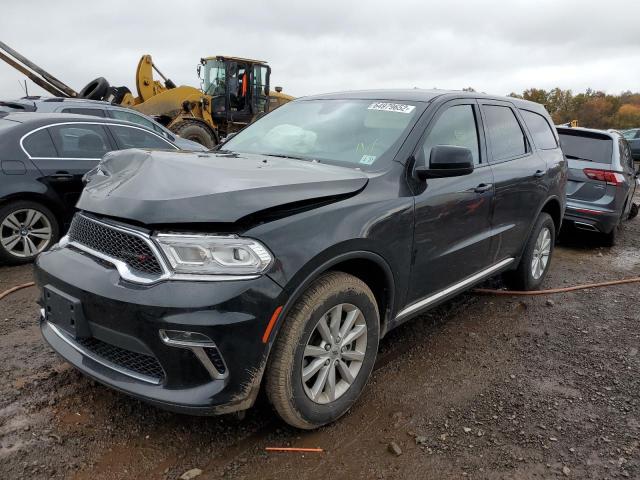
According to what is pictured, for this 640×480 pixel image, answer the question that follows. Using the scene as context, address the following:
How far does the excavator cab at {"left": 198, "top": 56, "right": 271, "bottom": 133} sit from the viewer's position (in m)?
14.8

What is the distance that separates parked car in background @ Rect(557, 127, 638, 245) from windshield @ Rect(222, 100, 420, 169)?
178 inches

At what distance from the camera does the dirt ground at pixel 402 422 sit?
2.41m

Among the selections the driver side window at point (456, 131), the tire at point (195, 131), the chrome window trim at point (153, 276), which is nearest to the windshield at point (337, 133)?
the driver side window at point (456, 131)

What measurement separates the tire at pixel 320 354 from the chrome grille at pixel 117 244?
26.2 inches

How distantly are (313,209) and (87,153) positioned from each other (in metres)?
4.21

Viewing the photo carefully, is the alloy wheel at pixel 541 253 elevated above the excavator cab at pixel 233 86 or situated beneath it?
situated beneath

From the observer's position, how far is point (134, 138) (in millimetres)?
6223

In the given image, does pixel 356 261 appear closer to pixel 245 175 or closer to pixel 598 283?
pixel 245 175

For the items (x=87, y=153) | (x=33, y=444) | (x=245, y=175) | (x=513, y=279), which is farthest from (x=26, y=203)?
(x=513, y=279)

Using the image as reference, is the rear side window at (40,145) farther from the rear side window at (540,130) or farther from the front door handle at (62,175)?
the rear side window at (540,130)

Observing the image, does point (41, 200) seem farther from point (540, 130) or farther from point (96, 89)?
point (96, 89)

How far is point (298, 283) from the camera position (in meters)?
2.27

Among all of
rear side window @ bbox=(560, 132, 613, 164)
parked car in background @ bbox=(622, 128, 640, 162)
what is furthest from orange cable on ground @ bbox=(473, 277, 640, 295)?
parked car in background @ bbox=(622, 128, 640, 162)

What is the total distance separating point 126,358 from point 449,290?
215 centimetres
